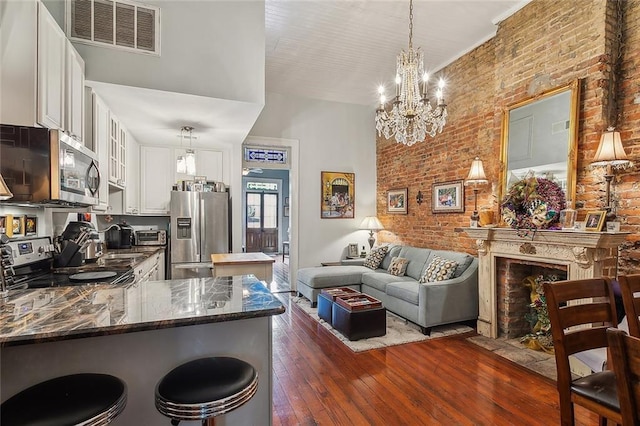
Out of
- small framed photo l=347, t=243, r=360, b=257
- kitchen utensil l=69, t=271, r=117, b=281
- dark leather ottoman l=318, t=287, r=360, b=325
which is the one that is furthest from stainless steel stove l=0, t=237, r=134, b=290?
small framed photo l=347, t=243, r=360, b=257

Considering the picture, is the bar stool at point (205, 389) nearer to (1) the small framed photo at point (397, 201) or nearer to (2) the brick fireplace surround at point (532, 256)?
(2) the brick fireplace surround at point (532, 256)

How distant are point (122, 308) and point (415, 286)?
3273 millimetres

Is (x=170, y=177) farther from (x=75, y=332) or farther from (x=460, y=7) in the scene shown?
(x=460, y=7)

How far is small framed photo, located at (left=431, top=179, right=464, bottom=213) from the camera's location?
4289mm

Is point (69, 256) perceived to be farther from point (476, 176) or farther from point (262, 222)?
point (262, 222)

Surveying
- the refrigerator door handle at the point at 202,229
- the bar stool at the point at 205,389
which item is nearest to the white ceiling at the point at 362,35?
the refrigerator door handle at the point at 202,229

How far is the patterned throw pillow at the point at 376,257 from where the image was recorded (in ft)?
17.2

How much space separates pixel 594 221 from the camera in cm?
256

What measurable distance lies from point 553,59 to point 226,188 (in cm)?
→ 432

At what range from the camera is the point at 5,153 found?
1.70 meters

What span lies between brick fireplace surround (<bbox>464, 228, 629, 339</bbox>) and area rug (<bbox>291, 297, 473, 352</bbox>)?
0.35 m

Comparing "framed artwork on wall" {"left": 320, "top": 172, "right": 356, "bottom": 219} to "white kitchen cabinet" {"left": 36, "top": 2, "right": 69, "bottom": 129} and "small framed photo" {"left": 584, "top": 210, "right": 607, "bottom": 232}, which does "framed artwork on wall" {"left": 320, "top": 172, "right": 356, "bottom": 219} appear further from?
"white kitchen cabinet" {"left": 36, "top": 2, "right": 69, "bottom": 129}

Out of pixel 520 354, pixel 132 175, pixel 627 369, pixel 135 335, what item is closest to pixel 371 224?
pixel 520 354

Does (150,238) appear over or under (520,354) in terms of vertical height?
over
